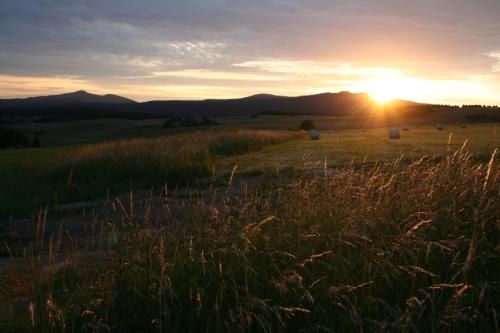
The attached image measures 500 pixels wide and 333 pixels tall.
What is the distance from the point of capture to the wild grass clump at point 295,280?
400 cm

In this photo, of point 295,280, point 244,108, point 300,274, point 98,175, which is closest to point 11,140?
point 98,175

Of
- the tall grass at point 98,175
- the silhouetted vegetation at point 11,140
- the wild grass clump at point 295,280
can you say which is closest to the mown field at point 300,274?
the wild grass clump at point 295,280

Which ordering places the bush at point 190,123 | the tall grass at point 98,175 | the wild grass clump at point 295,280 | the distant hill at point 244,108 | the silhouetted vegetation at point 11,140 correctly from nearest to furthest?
the wild grass clump at point 295,280 → the tall grass at point 98,175 → the silhouetted vegetation at point 11,140 → the bush at point 190,123 → the distant hill at point 244,108

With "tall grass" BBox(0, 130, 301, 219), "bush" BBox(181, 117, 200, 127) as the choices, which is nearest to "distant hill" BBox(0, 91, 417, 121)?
"bush" BBox(181, 117, 200, 127)

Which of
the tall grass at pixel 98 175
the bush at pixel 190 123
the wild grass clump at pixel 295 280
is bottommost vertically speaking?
the bush at pixel 190 123

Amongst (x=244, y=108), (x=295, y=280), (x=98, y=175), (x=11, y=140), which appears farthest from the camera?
(x=244, y=108)

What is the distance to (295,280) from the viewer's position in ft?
13.4

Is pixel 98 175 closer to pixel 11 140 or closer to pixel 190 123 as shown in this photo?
pixel 11 140

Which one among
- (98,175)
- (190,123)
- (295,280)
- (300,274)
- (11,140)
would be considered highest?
(295,280)

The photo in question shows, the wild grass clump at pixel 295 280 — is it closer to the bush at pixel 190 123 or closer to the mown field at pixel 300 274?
the mown field at pixel 300 274

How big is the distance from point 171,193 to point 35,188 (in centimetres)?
522

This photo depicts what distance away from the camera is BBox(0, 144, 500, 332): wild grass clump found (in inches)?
158

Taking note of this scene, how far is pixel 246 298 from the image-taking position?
415 centimetres

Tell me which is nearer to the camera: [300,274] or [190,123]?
[300,274]
